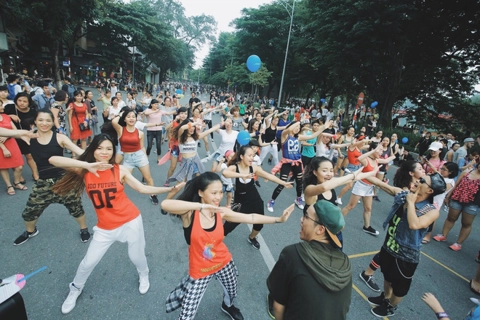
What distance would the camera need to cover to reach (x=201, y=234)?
6.93 feet

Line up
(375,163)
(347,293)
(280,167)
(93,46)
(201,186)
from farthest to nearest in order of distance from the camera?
1. (93,46)
2. (280,167)
3. (375,163)
4. (201,186)
5. (347,293)

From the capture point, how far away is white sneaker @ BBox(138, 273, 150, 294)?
9.11ft

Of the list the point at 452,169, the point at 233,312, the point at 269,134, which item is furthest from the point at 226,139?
the point at 452,169

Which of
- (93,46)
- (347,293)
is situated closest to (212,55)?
(93,46)

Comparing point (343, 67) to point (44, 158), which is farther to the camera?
point (343, 67)

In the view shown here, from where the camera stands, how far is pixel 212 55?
63312mm

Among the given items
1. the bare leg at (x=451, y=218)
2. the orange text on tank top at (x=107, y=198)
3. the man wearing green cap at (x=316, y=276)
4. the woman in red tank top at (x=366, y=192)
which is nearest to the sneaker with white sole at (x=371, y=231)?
the woman in red tank top at (x=366, y=192)

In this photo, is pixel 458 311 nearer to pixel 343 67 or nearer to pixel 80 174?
pixel 80 174

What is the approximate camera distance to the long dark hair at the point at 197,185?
86.7 inches

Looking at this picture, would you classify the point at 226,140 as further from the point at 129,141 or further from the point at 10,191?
the point at 10,191

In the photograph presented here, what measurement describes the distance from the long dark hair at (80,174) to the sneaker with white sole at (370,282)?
3610mm

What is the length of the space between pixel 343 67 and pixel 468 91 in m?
10.6

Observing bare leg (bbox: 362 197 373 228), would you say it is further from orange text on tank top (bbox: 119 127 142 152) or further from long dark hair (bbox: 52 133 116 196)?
orange text on tank top (bbox: 119 127 142 152)

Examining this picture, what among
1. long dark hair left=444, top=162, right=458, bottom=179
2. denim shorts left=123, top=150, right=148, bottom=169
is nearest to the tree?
denim shorts left=123, top=150, right=148, bottom=169
